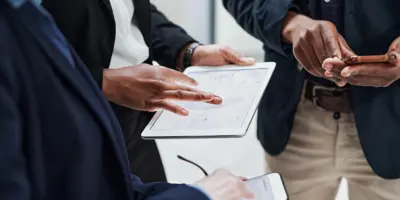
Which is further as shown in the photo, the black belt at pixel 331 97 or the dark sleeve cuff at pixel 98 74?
the black belt at pixel 331 97

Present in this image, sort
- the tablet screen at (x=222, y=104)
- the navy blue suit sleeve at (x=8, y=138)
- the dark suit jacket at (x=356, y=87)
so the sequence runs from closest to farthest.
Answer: the navy blue suit sleeve at (x=8, y=138)
the tablet screen at (x=222, y=104)
the dark suit jacket at (x=356, y=87)

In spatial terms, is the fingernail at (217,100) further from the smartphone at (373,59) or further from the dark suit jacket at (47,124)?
the dark suit jacket at (47,124)

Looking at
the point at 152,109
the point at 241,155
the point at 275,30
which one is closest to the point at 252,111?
the point at 152,109

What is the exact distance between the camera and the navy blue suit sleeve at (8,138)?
0.51 m

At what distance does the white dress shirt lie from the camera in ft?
3.17

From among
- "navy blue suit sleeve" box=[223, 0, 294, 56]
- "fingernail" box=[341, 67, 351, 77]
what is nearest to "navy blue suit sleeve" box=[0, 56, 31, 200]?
"fingernail" box=[341, 67, 351, 77]

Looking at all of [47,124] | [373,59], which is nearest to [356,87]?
[373,59]

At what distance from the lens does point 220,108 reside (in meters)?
0.98

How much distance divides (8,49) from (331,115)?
81cm

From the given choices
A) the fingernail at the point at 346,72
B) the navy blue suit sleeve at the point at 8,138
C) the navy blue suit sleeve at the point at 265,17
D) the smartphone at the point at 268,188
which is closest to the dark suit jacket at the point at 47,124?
the navy blue suit sleeve at the point at 8,138

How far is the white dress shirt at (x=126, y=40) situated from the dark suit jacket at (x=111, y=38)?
0.06 ft

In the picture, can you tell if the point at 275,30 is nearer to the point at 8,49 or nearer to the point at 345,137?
the point at 345,137

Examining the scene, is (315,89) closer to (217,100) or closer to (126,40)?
(217,100)

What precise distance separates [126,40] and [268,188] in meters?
0.37
